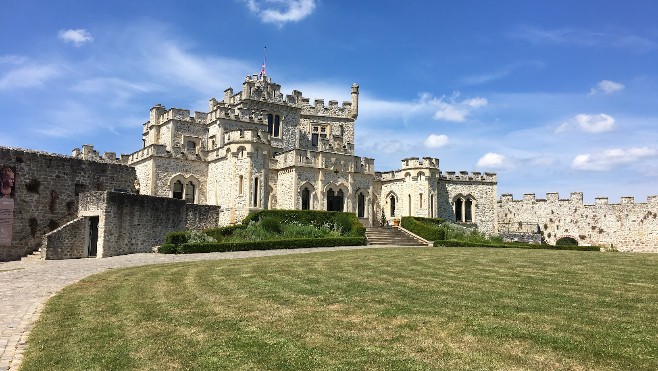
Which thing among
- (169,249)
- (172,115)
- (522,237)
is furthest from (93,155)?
(522,237)

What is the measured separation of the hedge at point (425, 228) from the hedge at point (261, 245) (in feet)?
20.1

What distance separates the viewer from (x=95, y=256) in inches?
1242

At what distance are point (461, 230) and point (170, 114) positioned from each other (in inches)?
1161

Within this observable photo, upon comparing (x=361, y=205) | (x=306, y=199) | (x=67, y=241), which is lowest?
(x=67, y=241)

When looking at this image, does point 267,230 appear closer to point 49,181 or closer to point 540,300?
point 49,181

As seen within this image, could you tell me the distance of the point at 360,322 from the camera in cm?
1075

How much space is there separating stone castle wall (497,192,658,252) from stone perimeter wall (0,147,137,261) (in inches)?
1501

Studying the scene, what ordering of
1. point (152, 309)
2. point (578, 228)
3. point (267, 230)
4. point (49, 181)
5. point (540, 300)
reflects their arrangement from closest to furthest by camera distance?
point (540, 300)
point (152, 309)
point (49, 181)
point (267, 230)
point (578, 228)

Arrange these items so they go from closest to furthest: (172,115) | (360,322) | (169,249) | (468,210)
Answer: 1. (360,322)
2. (169,249)
3. (172,115)
4. (468,210)

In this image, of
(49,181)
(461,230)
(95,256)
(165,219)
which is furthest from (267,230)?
(461,230)

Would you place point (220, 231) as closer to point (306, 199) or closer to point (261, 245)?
point (261, 245)

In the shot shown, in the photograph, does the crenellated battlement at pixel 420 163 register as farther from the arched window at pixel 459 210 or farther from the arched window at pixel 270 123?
the arched window at pixel 270 123

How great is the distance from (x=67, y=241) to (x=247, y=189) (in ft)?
48.0

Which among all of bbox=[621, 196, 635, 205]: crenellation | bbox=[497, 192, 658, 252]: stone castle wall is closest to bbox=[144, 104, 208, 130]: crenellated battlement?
bbox=[497, 192, 658, 252]: stone castle wall
